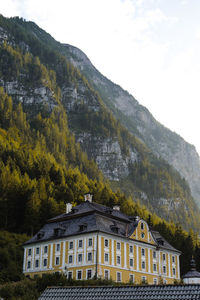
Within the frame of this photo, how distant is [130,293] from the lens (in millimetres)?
26938

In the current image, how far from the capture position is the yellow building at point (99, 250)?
60.1m

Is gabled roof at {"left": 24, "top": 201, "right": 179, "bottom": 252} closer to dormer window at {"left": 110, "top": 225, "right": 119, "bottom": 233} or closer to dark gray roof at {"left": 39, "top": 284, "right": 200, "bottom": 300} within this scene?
dormer window at {"left": 110, "top": 225, "right": 119, "bottom": 233}

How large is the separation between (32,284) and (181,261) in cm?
5238

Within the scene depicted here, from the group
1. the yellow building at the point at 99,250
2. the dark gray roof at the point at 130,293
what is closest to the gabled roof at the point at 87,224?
the yellow building at the point at 99,250

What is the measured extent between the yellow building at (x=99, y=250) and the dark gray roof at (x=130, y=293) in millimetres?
28608

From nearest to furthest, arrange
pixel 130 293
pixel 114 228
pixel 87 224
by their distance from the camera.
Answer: pixel 130 293
pixel 87 224
pixel 114 228

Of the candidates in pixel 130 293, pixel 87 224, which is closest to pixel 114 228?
pixel 87 224

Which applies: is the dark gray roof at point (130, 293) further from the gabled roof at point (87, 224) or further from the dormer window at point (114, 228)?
the dormer window at point (114, 228)

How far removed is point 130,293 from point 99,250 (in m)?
33.0

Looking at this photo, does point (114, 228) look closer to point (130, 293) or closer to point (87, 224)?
point (87, 224)

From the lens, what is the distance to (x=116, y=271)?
61.1 metres

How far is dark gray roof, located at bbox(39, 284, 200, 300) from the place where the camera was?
2573 cm

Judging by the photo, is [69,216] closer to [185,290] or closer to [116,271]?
[116,271]

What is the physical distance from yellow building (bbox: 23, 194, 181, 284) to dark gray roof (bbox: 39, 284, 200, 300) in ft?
93.9
